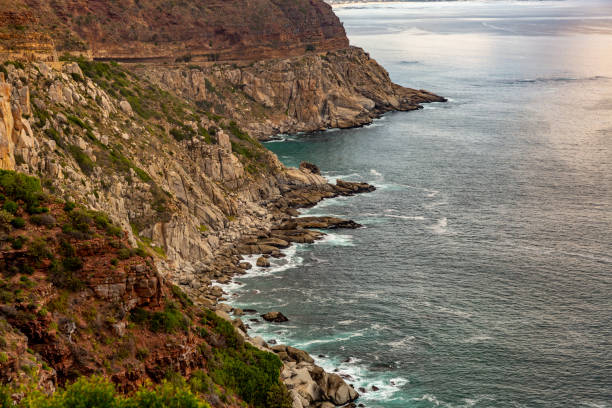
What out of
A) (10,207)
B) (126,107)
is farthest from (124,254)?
(126,107)

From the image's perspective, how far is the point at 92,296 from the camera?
192 feet

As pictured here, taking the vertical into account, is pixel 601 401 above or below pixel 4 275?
below

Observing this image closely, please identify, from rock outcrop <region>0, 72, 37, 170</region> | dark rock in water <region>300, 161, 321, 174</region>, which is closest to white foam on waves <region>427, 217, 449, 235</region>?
dark rock in water <region>300, 161, 321, 174</region>

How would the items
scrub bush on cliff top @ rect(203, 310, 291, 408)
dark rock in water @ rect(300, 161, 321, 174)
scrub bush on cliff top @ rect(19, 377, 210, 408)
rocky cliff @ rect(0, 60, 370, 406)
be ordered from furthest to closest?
dark rock in water @ rect(300, 161, 321, 174)
scrub bush on cliff top @ rect(203, 310, 291, 408)
rocky cliff @ rect(0, 60, 370, 406)
scrub bush on cliff top @ rect(19, 377, 210, 408)

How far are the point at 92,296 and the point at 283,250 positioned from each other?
68.9 meters

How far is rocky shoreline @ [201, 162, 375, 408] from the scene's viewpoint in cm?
Answer: 7744

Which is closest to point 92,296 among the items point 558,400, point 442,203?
point 558,400

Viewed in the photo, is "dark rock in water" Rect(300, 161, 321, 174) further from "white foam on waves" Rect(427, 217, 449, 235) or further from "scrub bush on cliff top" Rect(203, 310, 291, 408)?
"scrub bush on cliff top" Rect(203, 310, 291, 408)

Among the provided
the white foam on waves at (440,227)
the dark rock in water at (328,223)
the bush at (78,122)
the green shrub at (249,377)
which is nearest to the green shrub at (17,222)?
the green shrub at (249,377)

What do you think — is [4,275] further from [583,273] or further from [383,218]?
[383,218]

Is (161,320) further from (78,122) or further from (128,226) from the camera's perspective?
(78,122)

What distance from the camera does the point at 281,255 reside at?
123 meters

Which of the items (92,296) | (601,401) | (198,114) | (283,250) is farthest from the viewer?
(198,114)

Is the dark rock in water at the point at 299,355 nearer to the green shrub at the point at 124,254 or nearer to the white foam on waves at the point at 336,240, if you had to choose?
the green shrub at the point at 124,254
